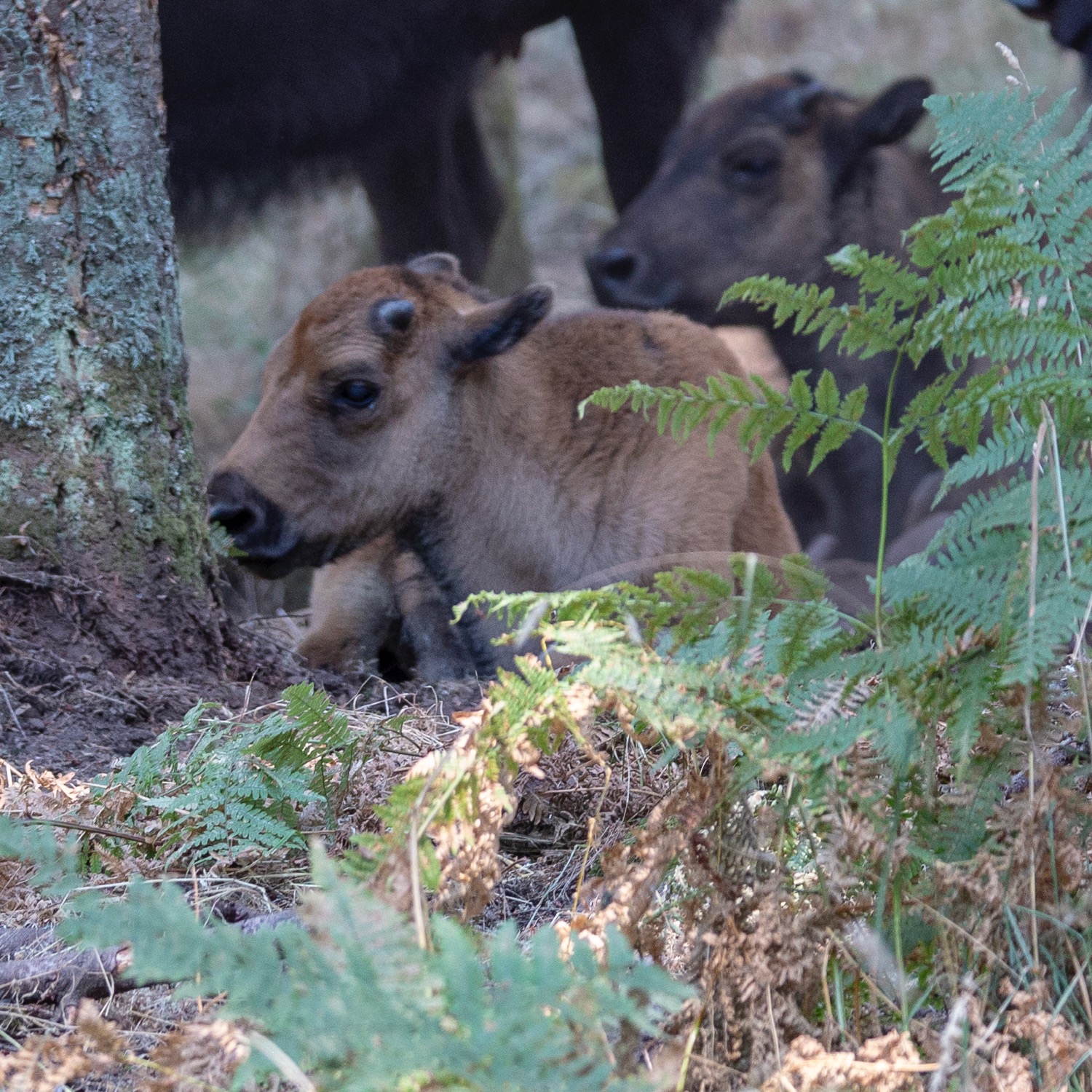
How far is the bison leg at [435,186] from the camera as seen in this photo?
6.83m

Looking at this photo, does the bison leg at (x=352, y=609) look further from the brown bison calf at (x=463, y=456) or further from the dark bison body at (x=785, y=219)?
the dark bison body at (x=785, y=219)

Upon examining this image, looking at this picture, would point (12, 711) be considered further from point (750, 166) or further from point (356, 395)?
point (750, 166)

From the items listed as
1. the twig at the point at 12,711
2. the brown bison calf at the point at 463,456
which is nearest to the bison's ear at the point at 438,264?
the brown bison calf at the point at 463,456

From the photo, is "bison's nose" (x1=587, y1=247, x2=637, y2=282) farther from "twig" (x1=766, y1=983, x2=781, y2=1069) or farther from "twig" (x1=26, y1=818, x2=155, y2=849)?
"twig" (x1=766, y1=983, x2=781, y2=1069)

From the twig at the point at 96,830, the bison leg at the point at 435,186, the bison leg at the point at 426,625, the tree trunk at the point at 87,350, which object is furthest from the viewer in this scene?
the bison leg at the point at 435,186

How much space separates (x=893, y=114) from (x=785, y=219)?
2.37 ft

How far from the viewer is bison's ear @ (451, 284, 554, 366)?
4.17 metres

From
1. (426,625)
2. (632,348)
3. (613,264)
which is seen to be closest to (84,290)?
(426,625)

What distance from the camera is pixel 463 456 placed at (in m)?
4.32

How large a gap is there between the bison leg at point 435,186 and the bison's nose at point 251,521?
3.01 m

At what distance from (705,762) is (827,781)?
21.2 inches

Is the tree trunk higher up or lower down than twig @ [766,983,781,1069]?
higher up

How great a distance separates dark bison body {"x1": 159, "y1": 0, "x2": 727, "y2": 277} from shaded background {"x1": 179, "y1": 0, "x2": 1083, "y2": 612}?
1.14 ft

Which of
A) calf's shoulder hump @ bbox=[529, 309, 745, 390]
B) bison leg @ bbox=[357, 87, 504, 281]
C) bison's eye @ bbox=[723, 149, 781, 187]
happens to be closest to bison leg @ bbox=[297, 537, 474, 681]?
calf's shoulder hump @ bbox=[529, 309, 745, 390]
